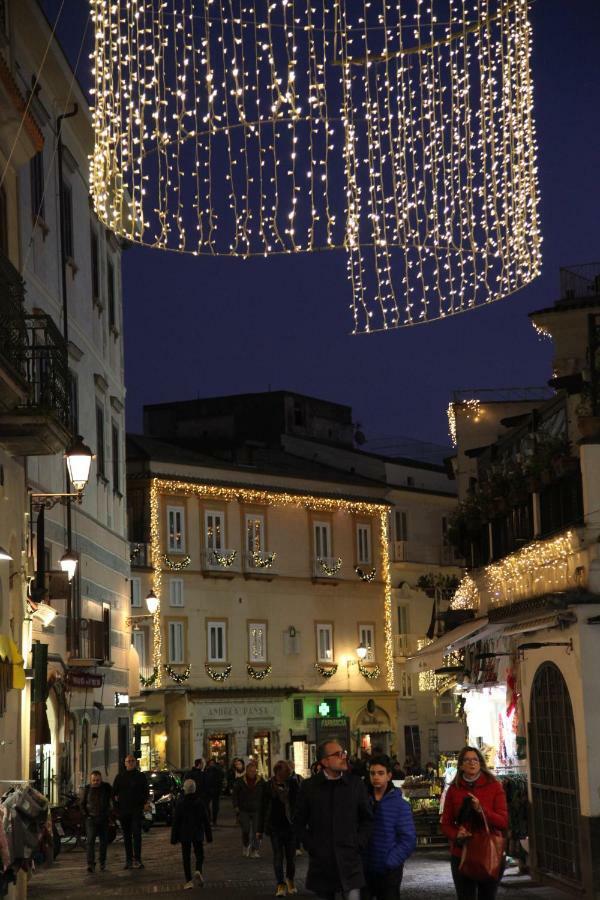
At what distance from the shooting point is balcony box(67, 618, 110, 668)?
29.7 metres

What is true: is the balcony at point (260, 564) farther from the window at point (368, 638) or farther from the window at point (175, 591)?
the window at point (368, 638)

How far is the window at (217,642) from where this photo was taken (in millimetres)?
56531

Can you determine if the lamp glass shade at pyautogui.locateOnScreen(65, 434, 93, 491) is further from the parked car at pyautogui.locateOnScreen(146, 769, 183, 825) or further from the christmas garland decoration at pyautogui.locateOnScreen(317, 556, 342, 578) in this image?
the christmas garland decoration at pyautogui.locateOnScreen(317, 556, 342, 578)

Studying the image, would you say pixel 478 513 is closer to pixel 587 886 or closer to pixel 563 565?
pixel 563 565

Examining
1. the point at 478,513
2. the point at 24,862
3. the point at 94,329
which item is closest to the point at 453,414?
the point at 94,329

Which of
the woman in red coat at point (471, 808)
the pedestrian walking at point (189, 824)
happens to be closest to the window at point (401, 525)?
the pedestrian walking at point (189, 824)

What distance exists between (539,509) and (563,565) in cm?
184

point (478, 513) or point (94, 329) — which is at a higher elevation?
point (94, 329)

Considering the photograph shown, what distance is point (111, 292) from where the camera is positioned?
119 ft

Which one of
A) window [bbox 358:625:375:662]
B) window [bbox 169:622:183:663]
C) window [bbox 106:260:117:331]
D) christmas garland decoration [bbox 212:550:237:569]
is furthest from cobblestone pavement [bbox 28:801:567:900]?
window [bbox 358:625:375:662]

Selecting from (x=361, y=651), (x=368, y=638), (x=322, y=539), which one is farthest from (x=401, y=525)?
(x=361, y=651)

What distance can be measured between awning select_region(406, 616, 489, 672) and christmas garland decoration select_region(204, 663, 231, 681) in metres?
29.9

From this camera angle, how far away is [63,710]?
2870 centimetres

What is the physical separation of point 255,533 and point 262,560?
3.22ft
